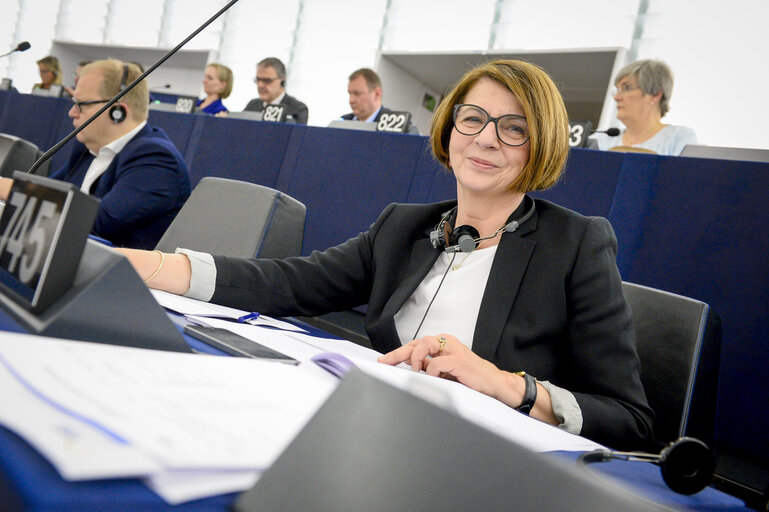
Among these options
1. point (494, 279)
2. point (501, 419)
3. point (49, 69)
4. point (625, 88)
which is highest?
point (625, 88)

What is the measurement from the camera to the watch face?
0.55 m

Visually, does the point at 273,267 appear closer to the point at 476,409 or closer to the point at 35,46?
the point at 476,409

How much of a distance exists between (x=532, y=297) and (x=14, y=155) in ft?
9.06

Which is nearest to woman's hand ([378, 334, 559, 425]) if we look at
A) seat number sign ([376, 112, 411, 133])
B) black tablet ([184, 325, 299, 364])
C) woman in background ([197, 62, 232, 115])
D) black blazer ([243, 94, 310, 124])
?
black tablet ([184, 325, 299, 364])

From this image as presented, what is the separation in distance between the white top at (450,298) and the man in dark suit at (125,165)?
141 centimetres

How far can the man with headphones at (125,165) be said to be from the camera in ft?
7.10

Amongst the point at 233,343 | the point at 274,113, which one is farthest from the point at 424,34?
the point at 233,343

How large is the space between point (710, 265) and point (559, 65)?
8.92ft

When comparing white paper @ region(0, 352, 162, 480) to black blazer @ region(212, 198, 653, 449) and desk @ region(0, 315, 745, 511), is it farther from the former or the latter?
black blazer @ region(212, 198, 653, 449)

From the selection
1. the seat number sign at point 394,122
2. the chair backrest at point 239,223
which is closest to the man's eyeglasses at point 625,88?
the seat number sign at point 394,122

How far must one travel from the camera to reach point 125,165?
7.38 feet

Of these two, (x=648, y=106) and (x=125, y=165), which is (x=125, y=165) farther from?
(x=648, y=106)

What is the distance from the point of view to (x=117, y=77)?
2.48 meters

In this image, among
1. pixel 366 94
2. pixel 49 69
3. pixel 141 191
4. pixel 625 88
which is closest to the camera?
pixel 141 191
